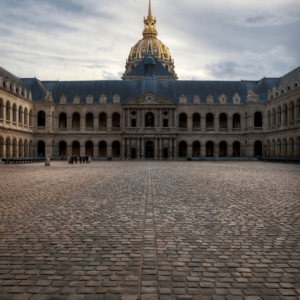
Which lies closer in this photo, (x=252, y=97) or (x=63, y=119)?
(x=252, y=97)

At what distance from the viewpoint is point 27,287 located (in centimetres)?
424

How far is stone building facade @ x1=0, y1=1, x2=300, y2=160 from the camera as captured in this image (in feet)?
213

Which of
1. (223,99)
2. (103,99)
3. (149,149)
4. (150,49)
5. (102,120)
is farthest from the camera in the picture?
(150,49)

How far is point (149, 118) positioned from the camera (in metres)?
67.9

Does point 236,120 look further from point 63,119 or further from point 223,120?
point 63,119

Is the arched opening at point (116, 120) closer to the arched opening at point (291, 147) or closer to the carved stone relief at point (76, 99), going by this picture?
the carved stone relief at point (76, 99)

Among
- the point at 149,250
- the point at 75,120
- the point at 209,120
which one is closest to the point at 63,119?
the point at 75,120

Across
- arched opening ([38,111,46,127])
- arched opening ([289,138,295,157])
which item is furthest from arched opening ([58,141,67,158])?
arched opening ([289,138,295,157])

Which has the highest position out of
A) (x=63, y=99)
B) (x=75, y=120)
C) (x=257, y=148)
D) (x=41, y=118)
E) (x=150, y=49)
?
(x=150, y=49)

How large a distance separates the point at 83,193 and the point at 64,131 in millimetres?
57397

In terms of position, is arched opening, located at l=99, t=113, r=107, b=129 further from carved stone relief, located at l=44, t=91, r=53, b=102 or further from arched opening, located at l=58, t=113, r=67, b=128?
carved stone relief, located at l=44, t=91, r=53, b=102

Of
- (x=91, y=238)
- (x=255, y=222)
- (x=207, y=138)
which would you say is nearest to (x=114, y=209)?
(x=91, y=238)

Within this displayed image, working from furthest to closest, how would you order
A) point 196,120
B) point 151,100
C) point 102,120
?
point 102,120 → point 196,120 → point 151,100

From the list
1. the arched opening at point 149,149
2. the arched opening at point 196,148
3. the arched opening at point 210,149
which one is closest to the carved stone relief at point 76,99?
the arched opening at point 149,149
